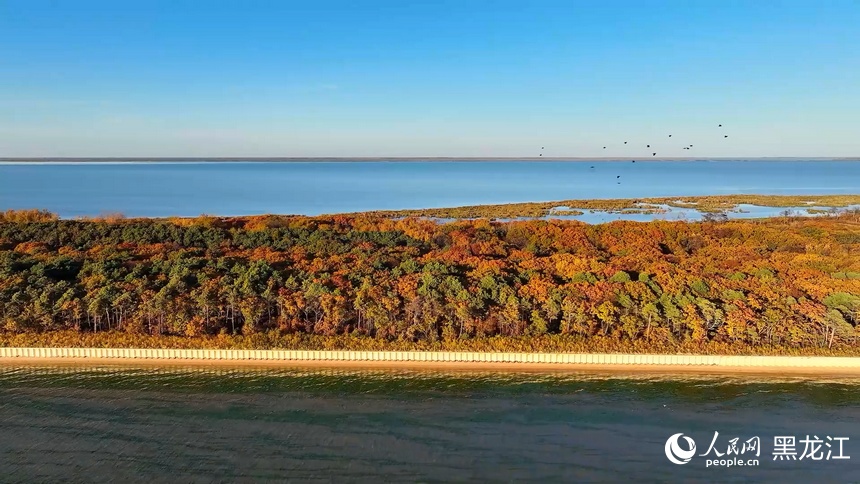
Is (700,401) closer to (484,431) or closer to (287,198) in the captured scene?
(484,431)

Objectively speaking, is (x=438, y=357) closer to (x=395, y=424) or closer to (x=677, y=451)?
(x=395, y=424)

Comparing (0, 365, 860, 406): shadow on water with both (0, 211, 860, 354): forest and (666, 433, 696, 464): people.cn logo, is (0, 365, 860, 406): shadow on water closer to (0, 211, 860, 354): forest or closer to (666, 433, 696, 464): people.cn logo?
(0, 211, 860, 354): forest

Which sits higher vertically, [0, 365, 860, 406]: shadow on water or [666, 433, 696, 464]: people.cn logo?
[0, 365, 860, 406]: shadow on water

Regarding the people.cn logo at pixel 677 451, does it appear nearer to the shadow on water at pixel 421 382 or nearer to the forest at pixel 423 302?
the shadow on water at pixel 421 382

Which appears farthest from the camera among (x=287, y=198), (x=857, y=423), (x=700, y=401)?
(x=287, y=198)

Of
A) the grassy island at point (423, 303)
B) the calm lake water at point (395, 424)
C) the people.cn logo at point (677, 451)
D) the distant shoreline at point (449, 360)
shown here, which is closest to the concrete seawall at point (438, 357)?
the distant shoreline at point (449, 360)

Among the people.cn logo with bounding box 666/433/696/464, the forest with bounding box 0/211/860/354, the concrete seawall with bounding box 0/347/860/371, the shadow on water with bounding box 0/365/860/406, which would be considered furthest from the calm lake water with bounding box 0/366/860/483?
the forest with bounding box 0/211/860/354

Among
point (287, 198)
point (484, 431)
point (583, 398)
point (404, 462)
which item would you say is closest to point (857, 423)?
point (583, 398)
